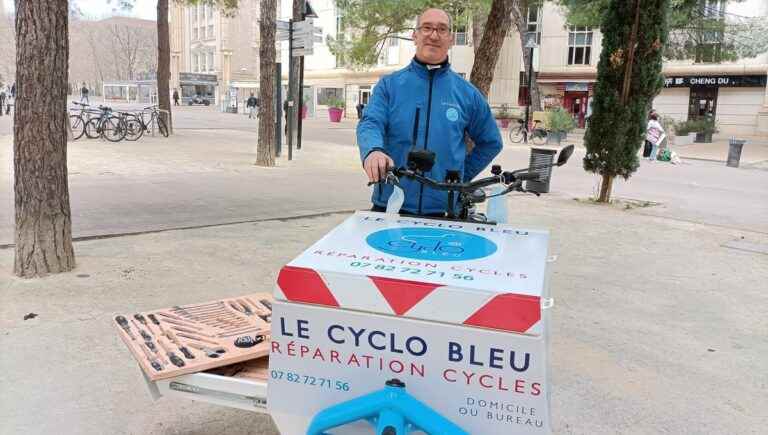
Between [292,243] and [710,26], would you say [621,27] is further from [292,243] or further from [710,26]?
[710,26]

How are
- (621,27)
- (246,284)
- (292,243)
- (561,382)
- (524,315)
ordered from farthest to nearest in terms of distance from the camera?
(621,27), (292,243), (246,284), (561,382), (524,315)

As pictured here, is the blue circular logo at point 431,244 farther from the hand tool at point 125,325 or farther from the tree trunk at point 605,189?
the tree trunk at point 605,189

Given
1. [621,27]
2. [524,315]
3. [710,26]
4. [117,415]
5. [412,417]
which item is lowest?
[117,415]

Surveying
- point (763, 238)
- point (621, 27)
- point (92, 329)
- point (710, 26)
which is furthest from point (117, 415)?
point (710, 26)

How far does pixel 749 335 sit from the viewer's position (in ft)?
14.2

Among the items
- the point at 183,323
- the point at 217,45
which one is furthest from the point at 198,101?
the point at 183,323

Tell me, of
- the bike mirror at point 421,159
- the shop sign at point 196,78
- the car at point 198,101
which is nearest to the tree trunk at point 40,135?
the bike mirror at point 421,159

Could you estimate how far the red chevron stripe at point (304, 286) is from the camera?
68.2 inches

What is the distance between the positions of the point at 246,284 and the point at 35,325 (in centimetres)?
149

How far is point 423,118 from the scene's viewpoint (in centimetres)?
274

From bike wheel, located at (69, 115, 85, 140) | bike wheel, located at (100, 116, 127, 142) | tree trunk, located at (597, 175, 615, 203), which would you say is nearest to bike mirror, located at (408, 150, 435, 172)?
tree trunk, located at (597, 175, 615, 203)

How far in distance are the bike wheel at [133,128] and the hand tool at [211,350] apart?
55.3 feet

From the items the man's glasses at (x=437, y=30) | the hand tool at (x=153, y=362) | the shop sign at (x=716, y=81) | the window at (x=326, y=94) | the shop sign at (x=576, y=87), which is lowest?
the hand tool at (x=153, y=362)

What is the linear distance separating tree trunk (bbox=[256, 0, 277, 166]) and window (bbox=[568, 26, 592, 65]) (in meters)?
29.4
